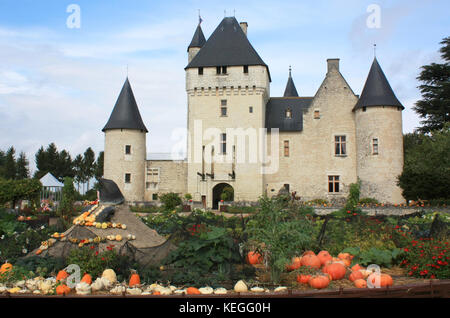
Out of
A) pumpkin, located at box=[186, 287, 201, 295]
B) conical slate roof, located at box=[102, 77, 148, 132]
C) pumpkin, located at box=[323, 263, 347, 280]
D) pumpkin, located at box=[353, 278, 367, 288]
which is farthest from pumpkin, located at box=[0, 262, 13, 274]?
conical slate roof, located at box=[102, 77, 148, 132]

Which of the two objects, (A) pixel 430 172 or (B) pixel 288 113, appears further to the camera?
(B) pixel 288 113

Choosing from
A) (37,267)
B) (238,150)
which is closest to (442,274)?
(37,267)

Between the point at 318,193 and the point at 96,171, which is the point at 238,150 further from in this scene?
the point at 96,171

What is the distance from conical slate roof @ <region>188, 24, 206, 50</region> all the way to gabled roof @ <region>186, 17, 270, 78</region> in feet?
11.4

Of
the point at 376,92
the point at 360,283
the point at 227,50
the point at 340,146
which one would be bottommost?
the point at 360,283

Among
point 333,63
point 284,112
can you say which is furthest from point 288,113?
point 333,63

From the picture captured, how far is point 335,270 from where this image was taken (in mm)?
6859

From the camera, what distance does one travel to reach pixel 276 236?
6.66m

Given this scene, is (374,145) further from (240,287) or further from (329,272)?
(240,287)

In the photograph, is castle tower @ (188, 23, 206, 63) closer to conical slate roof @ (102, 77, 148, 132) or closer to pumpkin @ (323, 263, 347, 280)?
conical slate roof @ (102, 77, 148, 132)

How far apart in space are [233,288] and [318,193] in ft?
80.1

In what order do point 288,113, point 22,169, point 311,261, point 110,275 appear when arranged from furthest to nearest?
point 22,169 → point 288,113 → point 311,261 → point 110,275

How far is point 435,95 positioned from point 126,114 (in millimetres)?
22939

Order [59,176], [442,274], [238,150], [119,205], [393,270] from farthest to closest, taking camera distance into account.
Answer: [59,176]
[238,150]
[119,205]
[393,270]
[442,274]
